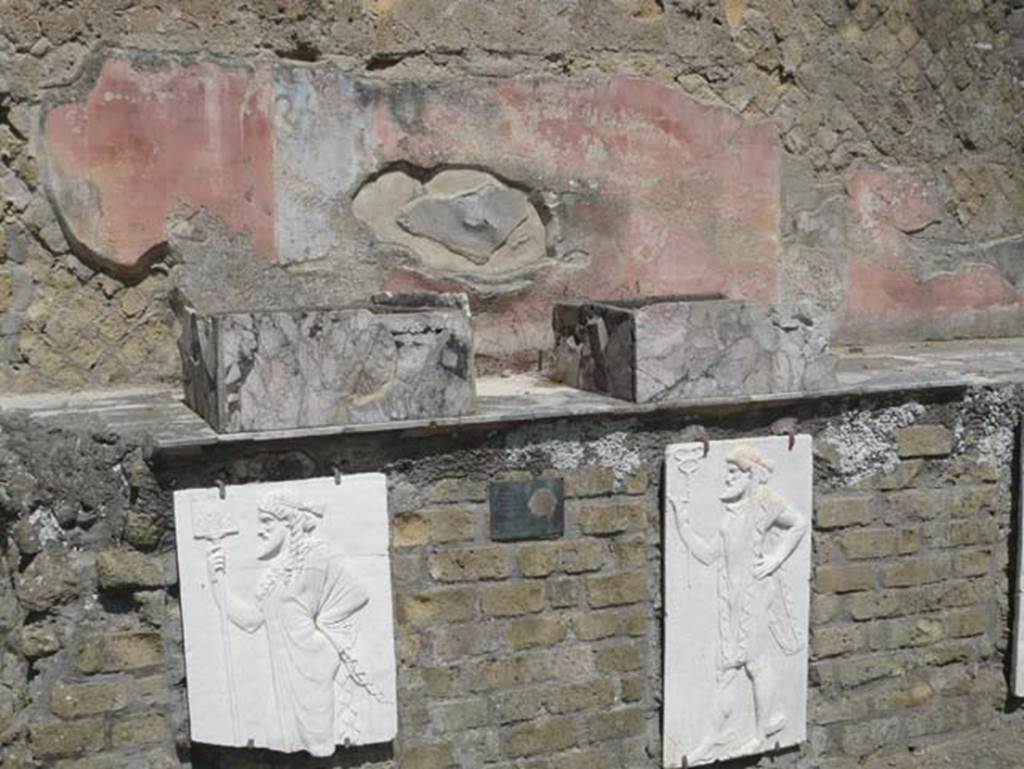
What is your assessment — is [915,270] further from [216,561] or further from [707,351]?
[216,561]

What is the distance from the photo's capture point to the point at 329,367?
8.99 ft

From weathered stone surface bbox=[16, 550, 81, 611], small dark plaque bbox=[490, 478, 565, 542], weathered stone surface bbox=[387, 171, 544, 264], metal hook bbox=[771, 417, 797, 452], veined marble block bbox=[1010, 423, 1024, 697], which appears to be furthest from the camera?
weathered stone surface bbox=[387, 171, 544, 264]

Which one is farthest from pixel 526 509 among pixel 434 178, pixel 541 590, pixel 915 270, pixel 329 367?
pixel 915 270

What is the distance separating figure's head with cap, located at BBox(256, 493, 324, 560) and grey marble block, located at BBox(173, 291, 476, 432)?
0.17 m

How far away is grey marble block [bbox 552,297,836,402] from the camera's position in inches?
118

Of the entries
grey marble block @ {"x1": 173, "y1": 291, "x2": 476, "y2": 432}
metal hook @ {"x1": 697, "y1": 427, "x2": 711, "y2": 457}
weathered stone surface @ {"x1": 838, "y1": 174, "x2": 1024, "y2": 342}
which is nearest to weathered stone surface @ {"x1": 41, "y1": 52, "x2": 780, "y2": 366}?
weathered stone surface @ {"x1": 838, "y1": 174, "x2": 1024, "y2": 342}

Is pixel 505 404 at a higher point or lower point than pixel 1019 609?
higher

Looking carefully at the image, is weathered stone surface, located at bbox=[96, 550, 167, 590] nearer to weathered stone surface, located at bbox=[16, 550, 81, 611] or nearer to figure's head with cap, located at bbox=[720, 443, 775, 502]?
weathered stone surface, located at bbox=[16, 550, 81, 611]

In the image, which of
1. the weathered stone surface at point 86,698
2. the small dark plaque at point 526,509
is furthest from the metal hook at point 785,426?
the weathered stone surface at point 86,698

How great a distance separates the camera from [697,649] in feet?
10.2

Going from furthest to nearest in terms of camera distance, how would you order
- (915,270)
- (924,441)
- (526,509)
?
(915,270) → (924,441) → (526,509)

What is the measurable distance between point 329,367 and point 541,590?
2.55 ft

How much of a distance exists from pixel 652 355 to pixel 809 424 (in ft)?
1.66

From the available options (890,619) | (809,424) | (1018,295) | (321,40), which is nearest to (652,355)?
(809,424)
